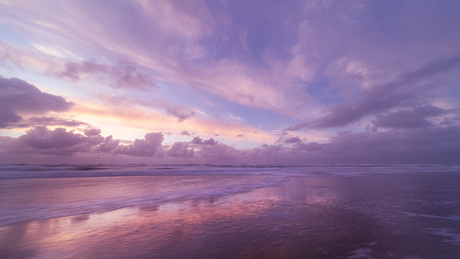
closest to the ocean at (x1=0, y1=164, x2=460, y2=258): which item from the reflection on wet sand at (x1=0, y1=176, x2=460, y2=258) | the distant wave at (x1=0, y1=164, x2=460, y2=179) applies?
the reflection on wet sand at (x1=0, y1=176, x2=460, y2=258)

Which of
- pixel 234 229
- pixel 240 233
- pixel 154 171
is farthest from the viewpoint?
pixel 154 171

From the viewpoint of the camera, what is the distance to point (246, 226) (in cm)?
520

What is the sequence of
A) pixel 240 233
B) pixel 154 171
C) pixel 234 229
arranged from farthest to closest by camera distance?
pixel 154 171, pixel 234 229, pixel 240 233

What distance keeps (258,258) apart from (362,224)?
11.8 ft

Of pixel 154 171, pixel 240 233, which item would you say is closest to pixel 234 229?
pixel 240 233

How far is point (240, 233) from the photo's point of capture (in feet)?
15.4

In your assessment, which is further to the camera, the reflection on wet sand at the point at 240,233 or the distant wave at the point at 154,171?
the distant wave at the point at 154,171

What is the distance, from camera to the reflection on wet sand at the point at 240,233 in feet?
12.3

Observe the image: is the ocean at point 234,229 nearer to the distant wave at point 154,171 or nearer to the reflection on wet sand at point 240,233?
the reflection on wet sand at point 240,233

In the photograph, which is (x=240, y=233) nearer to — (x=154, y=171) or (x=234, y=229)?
(x=234, y=229)

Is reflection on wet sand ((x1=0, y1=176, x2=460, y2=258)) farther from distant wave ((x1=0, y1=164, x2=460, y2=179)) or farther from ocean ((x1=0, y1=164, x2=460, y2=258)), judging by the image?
distant wave ((x1=0, y1=164, x2=460, y2=179))

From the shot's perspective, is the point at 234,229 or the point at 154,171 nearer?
the point at 234,229

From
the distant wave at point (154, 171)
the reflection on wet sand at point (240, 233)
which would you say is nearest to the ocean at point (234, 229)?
the reflection on wet sand at point (240, 233)

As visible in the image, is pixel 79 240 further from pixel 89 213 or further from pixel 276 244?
pixel 276 244
